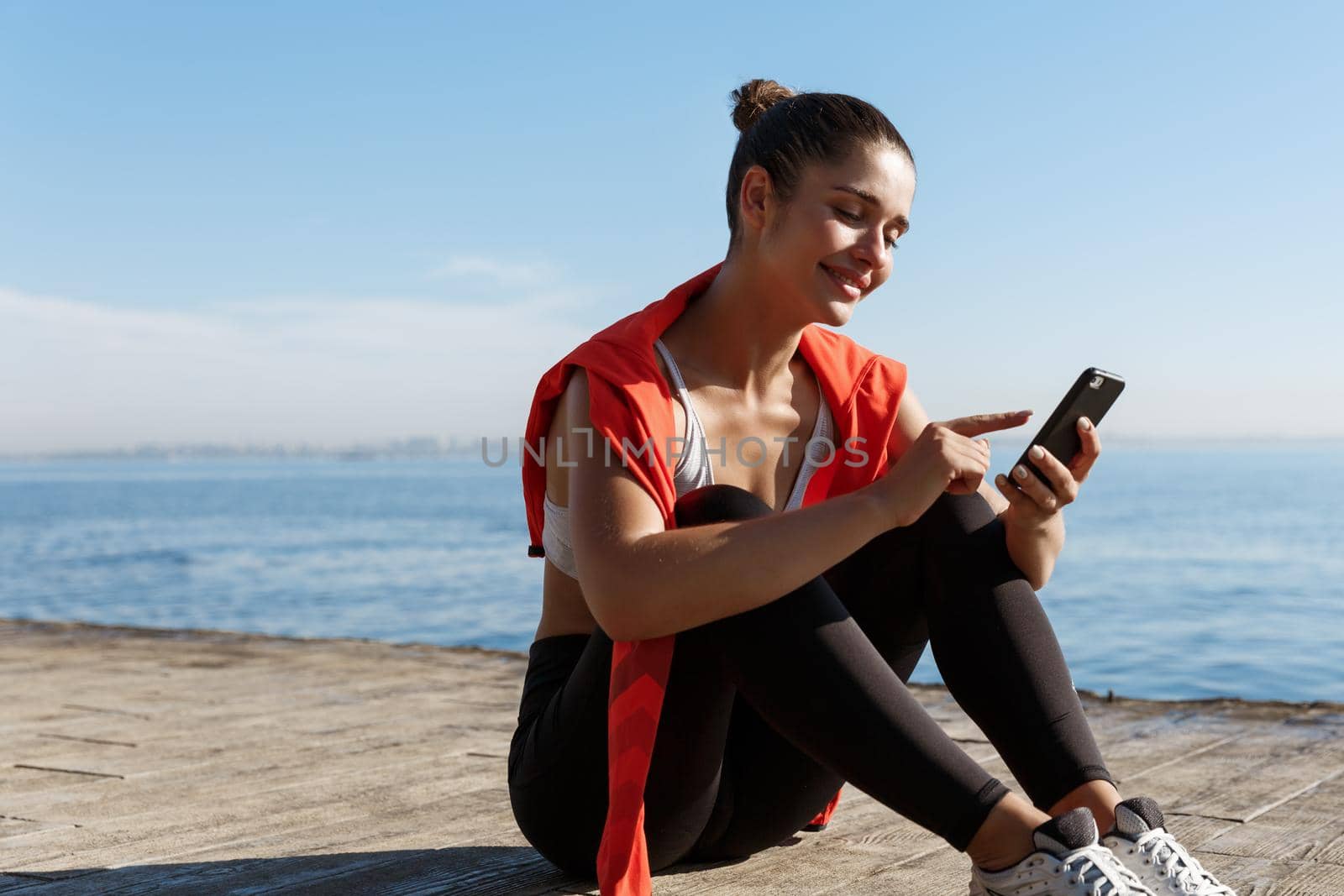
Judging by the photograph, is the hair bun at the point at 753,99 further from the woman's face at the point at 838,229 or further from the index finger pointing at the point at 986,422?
the index finger pointing at the point at 986,422

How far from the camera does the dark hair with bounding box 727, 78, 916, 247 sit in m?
1.67

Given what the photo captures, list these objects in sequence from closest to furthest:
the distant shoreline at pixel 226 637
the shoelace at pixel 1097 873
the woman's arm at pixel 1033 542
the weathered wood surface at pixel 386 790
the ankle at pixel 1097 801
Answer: the shoelace at pixel 1097 873
the ankle at pixel 1097 801
the woman's arm at pixel 1033 542
the weathered wood surface at pixel 386 790
the distant shoreline at pixel 226 637

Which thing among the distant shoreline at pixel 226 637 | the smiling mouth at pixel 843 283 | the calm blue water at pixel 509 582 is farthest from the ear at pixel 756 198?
the calm blue water at pixel 509 582

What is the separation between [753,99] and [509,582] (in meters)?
16.6

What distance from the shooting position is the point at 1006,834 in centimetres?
138

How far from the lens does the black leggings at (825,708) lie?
1.42 meters

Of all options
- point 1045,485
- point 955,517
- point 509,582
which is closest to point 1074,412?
point 1045,485

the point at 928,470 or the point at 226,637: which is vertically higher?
the point at 928,470

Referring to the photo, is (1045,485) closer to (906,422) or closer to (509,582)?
(906,422)

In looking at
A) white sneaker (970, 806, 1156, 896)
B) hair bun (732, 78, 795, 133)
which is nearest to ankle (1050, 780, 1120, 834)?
white sneaker (970, 806, 1156, 896)

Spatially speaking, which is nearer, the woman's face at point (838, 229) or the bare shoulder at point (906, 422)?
the woman's face at point (838, 229)

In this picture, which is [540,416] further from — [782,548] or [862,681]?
[862,681]

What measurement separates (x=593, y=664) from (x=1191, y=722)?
81.7 inches

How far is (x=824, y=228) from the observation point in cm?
168
